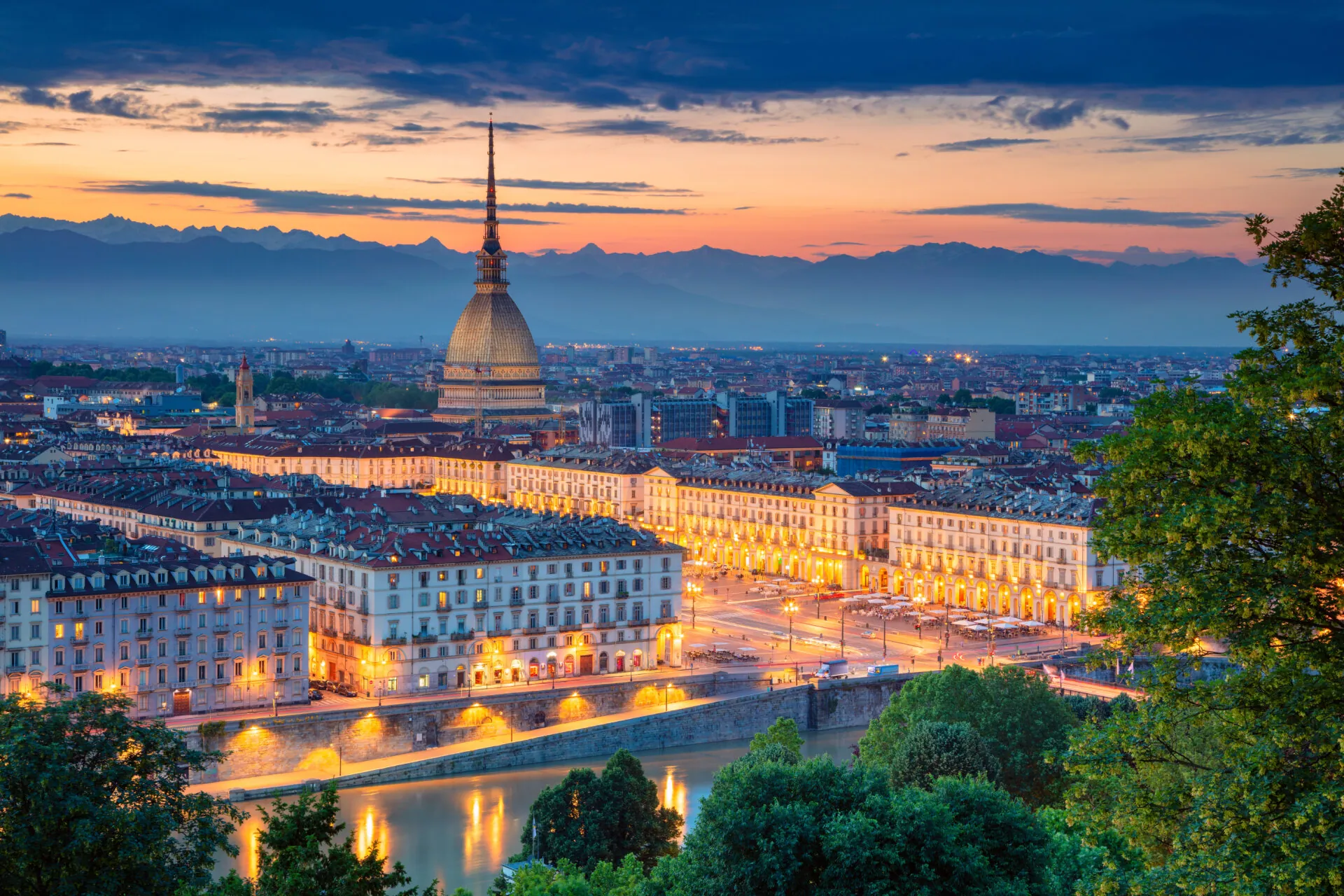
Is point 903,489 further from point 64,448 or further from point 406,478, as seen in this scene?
point 64,448

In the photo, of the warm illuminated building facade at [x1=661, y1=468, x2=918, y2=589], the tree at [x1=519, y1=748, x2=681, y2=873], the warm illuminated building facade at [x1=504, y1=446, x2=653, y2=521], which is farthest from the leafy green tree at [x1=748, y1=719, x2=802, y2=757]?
the warm illuminated building facade at [x1=504, y1=446, x2=653, y2=521]

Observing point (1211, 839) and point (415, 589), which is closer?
point (1211, 839)

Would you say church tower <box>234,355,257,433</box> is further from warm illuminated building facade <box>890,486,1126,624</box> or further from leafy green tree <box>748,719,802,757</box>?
leafy green tree <box>748,719,802,757</box>

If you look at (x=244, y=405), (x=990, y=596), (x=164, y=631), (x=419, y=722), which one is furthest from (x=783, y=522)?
(x=244, y=405)

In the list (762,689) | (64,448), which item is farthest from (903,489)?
(64,448)

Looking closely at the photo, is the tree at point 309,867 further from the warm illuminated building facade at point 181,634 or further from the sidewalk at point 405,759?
the warm illuminated building facade at point 181,634
